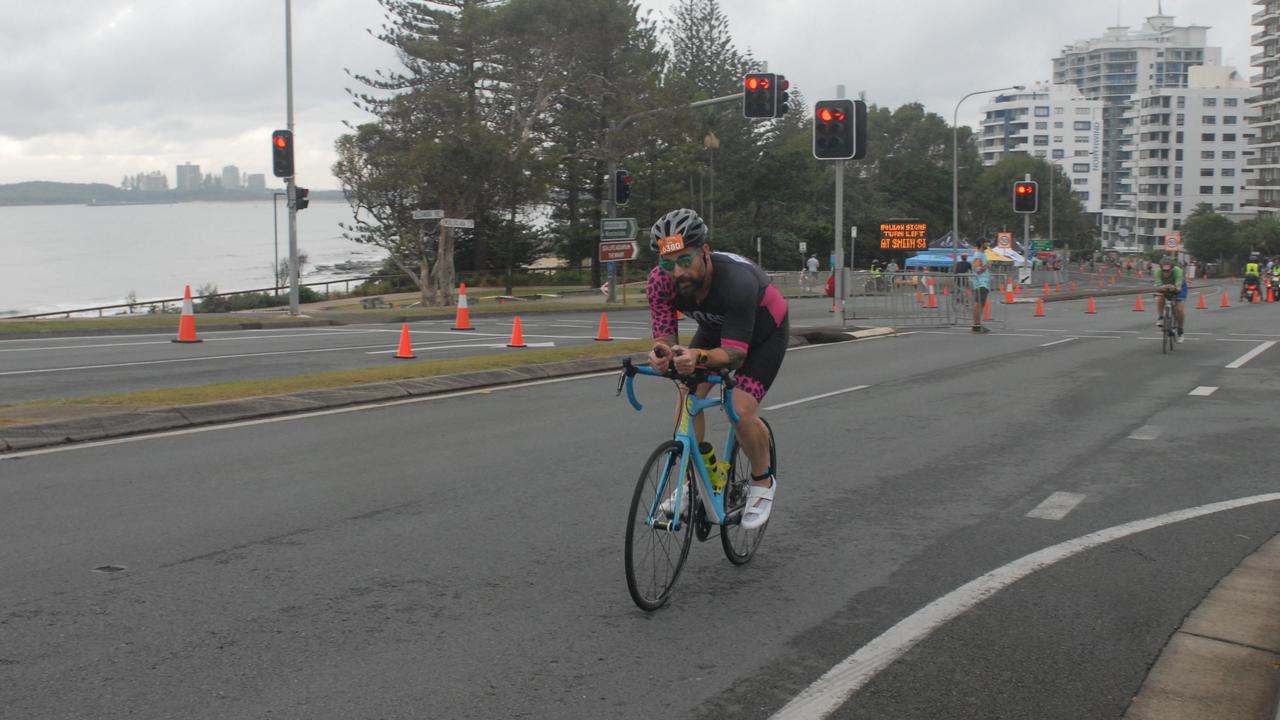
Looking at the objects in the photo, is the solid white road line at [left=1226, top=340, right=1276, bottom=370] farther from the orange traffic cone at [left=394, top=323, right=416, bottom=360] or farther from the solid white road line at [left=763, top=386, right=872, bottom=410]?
the orange traffic cone at [left=394, top=323, right=416, bottom=360]

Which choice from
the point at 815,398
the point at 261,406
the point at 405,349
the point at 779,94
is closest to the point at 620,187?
the point at 779,94

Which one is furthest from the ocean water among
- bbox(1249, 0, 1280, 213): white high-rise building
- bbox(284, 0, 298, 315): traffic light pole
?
bbox(1249, 0, 1280, 213): white high-rise building

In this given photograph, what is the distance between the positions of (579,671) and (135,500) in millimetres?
4234

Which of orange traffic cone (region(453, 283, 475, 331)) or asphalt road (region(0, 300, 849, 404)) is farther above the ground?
orange traffic cone (region(453, 283, 475, 331))

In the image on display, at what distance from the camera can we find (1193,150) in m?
155

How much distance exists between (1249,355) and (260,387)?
15.5 metres

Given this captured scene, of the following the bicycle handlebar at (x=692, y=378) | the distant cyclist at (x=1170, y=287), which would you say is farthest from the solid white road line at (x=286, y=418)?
the distant cyclist at (x=1170, y=287)

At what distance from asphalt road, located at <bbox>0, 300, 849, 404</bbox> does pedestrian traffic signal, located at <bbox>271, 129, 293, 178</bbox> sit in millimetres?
6391

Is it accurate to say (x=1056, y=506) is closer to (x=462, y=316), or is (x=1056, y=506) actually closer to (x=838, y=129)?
(x=838, y=129)

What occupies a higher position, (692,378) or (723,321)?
(723,321)

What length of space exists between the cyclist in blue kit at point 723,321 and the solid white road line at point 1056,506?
2365 mm

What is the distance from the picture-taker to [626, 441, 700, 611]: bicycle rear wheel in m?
5.32

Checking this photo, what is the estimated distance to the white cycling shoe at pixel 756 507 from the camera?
6.11m

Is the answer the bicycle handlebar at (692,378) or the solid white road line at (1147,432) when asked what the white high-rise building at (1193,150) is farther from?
the bicycle handlebar at (692,378)
